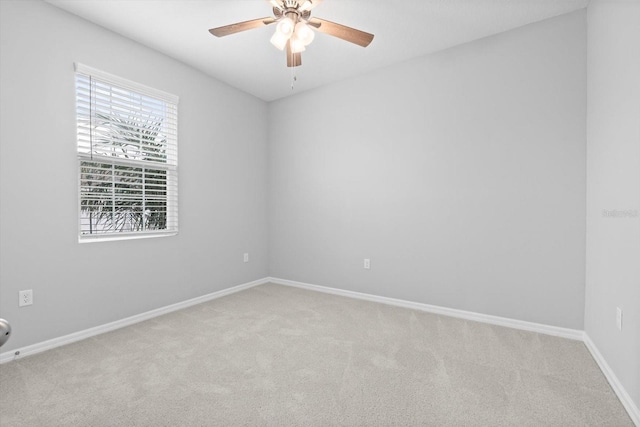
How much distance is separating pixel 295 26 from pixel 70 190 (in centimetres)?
210

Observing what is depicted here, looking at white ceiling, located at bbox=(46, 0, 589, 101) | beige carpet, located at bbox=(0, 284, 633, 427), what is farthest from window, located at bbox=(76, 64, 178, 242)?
beige carpet, located at bbox=(0, 284, 633, 427)

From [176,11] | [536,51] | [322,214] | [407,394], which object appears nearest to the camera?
[407,394]

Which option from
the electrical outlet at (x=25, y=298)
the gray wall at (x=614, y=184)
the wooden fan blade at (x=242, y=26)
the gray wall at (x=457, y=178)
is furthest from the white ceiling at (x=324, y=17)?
the electrical outlet at (x=25, y=298)

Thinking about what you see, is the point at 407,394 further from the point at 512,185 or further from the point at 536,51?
the point at 536,51

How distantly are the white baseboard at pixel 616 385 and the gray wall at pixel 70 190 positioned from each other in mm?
3414

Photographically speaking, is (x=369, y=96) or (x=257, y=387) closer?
(x=257, y=387)

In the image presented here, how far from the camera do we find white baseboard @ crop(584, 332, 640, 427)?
158 cm

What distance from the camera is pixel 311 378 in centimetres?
196

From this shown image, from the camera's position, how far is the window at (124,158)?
2.61 m

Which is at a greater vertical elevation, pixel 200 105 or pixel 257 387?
pixel 200 105

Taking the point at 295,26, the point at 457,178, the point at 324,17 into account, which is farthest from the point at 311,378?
the point at 324,17

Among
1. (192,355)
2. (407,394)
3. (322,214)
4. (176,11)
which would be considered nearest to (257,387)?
(192,355)

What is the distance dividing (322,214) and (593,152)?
2.57m

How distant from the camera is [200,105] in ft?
11.5
